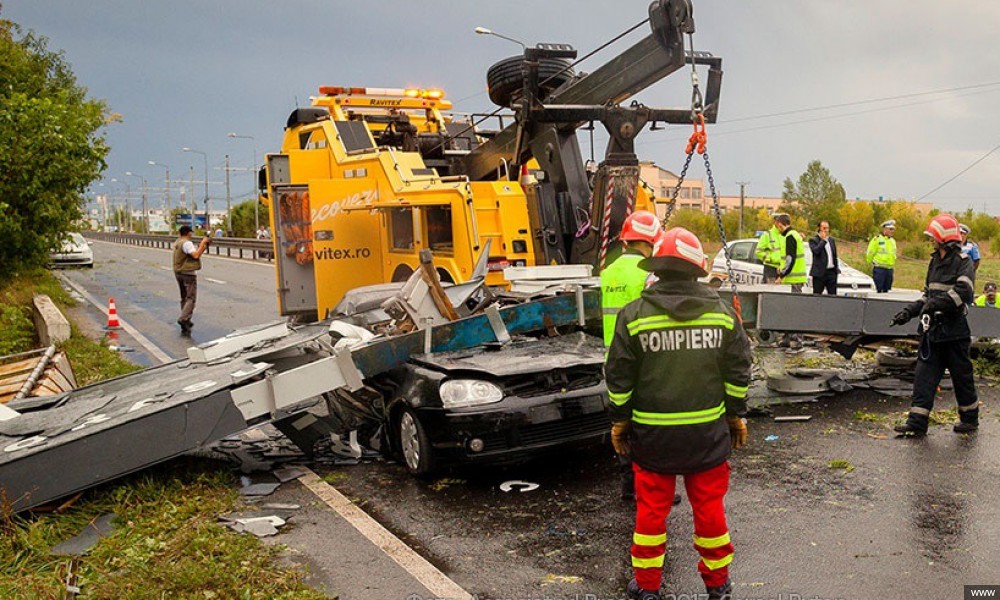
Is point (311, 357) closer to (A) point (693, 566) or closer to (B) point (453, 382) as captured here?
(B) point (453, 382)

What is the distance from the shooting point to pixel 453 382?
18.5ft

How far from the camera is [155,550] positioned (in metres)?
4.60

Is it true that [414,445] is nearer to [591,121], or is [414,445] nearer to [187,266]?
[591,121]

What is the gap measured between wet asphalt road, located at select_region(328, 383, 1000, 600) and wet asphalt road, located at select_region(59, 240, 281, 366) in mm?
7499

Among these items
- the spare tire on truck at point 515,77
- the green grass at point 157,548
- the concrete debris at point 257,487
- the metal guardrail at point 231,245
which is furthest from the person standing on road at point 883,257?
the metal guardrail at point 231,245

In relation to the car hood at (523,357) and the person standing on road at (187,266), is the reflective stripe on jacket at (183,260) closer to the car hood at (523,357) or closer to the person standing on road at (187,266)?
the person standing on road at (187,266)

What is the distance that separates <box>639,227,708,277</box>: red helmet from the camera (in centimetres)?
388

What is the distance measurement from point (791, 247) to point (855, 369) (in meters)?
3.01

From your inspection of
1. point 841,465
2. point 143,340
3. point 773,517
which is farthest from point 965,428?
point 143,340

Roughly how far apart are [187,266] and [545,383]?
10.5m

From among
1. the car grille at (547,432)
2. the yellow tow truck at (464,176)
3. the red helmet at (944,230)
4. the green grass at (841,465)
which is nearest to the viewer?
the car grille at (547,432)

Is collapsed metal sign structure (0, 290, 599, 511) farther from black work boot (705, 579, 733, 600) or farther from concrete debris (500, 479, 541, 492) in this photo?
black work boot (705, 579, 733, 600)

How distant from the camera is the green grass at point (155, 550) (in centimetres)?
407

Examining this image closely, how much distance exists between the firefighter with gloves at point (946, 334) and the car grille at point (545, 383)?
2.91 metres
